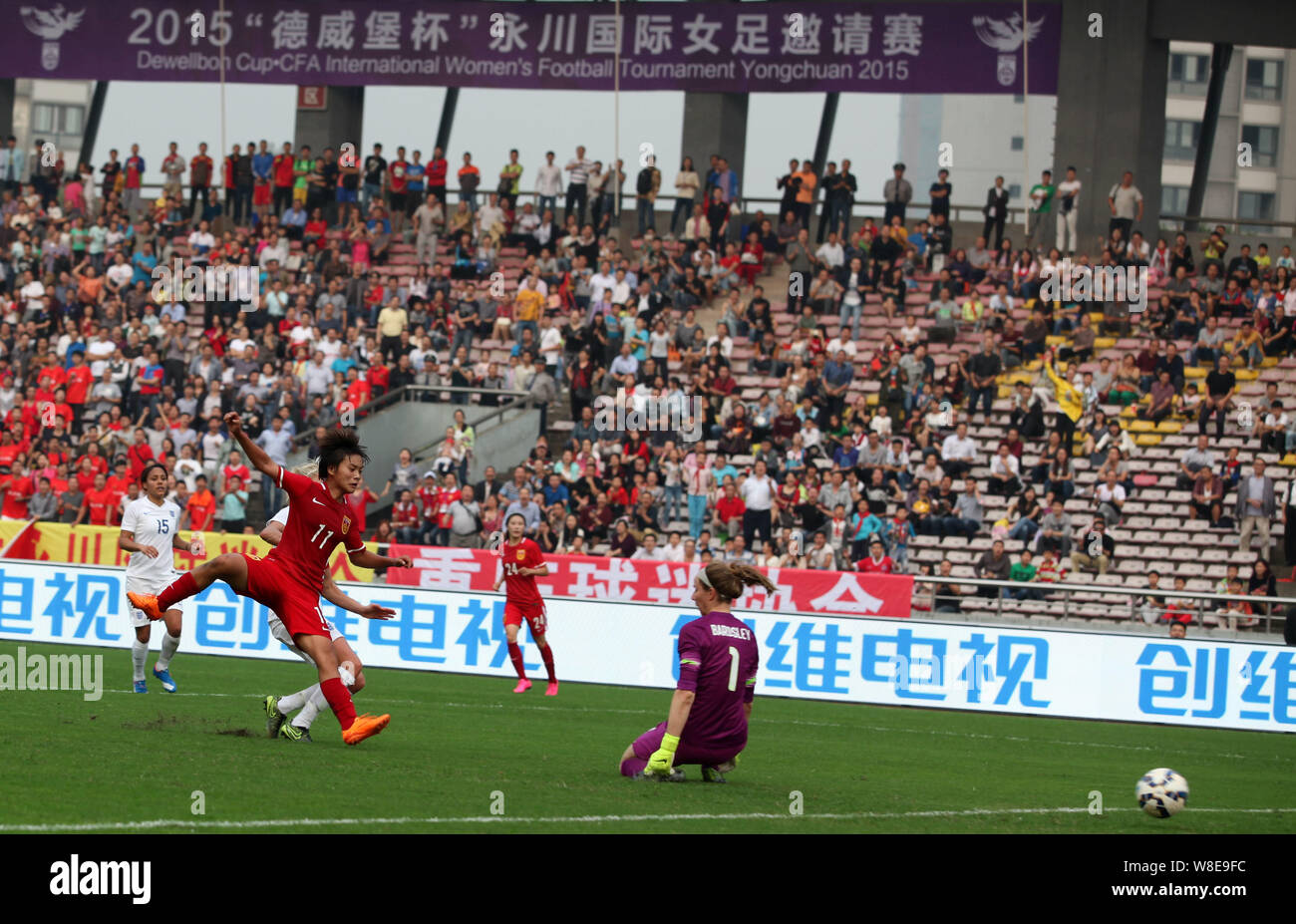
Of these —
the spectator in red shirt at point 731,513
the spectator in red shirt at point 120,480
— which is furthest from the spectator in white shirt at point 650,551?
the spectator in red shirt at point 120,480

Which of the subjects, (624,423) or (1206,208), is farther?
(1206,208)

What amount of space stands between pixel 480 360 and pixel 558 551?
274 inches

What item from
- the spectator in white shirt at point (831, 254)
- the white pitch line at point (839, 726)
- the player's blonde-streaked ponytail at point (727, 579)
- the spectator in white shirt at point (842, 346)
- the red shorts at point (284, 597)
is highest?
the spectator in white shirt at point (831, 254)

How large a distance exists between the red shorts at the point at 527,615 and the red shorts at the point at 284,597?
6.99 m

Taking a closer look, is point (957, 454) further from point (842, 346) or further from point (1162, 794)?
point (1162, 794)

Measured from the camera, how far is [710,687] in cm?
1099

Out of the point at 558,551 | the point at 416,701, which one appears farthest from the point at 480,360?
the point at 416,701

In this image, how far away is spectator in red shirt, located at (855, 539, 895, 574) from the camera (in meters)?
A: 24.5

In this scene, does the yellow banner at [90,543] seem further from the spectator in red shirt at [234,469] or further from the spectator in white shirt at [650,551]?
the spectator in white shirt at [650,551]

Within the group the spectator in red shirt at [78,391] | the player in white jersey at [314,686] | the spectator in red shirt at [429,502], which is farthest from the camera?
the spectator in red shirt at [78,391]

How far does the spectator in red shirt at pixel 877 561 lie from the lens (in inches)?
964

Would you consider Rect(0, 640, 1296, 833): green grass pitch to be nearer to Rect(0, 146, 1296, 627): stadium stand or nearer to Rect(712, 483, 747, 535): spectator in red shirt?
Rect(0, 146, 1296, 627): stadium stand
